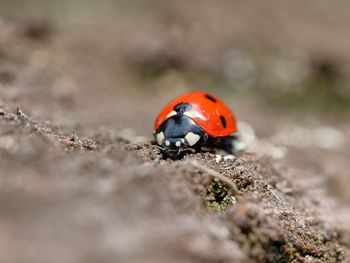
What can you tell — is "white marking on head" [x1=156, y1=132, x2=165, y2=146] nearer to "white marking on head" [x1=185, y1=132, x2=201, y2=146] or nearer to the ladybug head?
the ladybug head

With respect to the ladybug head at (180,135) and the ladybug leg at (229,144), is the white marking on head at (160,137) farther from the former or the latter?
the ladybug leg at (229,144)

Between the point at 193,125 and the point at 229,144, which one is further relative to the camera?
the point at 229,144

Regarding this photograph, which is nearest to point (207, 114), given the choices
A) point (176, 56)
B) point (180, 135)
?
point (180, 135)

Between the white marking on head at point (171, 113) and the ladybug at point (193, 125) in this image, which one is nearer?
the ladybug at point (193, 125)

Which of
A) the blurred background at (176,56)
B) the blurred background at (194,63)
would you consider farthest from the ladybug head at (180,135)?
the blurred background at (176,56)

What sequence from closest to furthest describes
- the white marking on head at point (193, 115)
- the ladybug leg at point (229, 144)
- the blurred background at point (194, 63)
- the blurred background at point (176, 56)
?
1. the white marking on head at point (193, 115)
2. the ladybug leg at point (229, 144)
3. the blurred background at point (194, 63)
4. the blurred background at point (176, 56)

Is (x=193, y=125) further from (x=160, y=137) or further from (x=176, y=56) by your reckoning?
(x=176, y=56)
